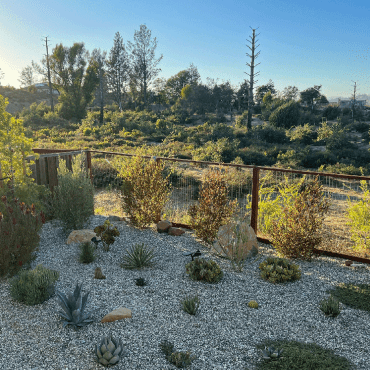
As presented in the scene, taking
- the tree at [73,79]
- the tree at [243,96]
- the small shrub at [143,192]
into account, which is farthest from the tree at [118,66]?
the small shrub at [143,192]

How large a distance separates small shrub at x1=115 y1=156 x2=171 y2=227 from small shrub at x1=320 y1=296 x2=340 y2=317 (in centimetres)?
366

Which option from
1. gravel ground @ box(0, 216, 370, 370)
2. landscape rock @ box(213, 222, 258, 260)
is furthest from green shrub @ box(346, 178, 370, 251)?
landscape rock @ box(213, 222, 258, 260)

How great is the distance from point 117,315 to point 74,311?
0.44 metres

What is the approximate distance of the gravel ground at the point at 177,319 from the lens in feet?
9.43

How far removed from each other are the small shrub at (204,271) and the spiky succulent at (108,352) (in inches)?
71.4

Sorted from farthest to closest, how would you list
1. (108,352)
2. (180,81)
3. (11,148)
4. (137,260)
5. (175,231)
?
(180,81) < (175,231) < (11,148) < (137,260) < (108,352)

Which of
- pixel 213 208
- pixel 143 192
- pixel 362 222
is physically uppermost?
pixel 143 192

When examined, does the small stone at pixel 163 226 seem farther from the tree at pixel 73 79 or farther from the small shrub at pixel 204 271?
the tree at pixel 73 79

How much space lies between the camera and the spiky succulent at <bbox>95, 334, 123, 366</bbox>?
267cm

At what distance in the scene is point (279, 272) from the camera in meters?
4.54

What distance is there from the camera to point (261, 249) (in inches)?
229

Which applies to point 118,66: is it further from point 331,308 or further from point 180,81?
point 331,308

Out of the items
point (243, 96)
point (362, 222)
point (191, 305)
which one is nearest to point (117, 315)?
point (191, 305)

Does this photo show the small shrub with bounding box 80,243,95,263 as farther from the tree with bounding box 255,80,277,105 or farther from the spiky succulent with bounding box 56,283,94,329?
the tree with bounding box 255,80,277,105
